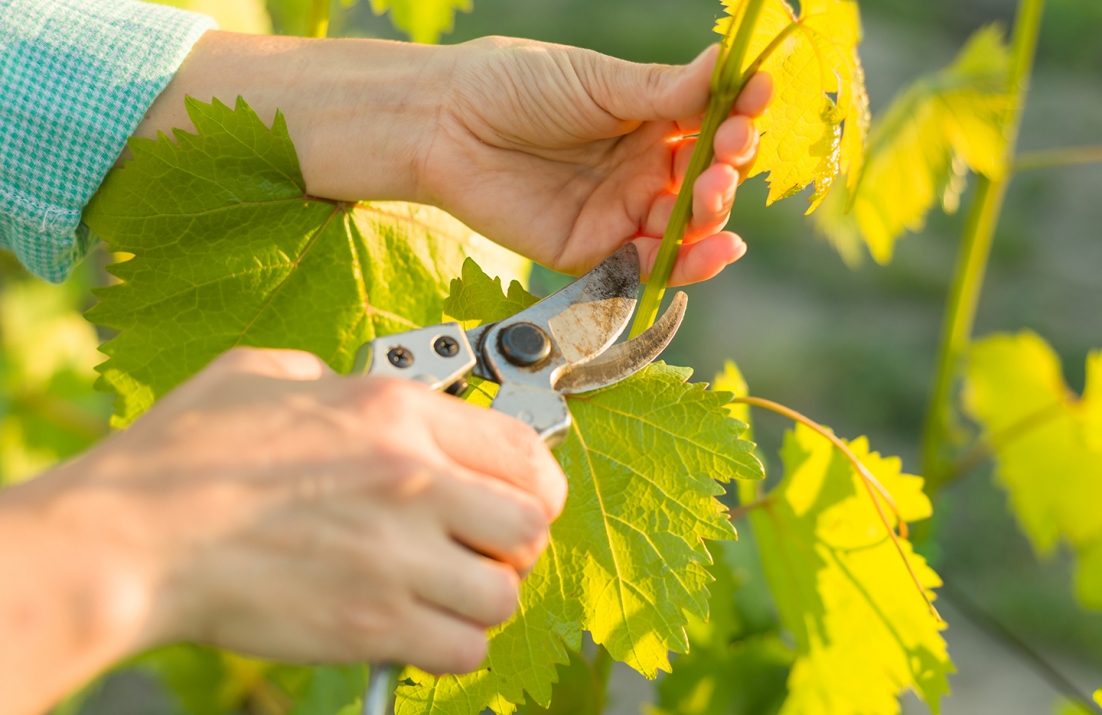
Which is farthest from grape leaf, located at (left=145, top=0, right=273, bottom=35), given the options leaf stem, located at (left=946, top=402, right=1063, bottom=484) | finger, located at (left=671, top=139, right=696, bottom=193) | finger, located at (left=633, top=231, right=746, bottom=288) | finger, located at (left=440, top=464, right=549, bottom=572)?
leaf stem, located at (left=946, top=402, right=1063, bottom=484)

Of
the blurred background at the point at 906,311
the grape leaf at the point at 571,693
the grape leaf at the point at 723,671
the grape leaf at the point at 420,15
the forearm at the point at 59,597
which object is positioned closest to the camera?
the forearm at the point at 59,597

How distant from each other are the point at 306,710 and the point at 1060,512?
54.1 inches

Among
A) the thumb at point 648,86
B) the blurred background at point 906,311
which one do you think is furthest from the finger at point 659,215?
the blurred background at point 906,311

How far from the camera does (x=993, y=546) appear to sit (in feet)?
9.20

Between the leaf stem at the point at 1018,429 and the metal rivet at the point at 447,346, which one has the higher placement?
the metal rivet at the point at 447,346

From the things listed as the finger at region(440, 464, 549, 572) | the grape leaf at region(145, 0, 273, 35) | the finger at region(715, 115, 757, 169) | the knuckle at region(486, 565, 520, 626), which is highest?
the finger at region(715, 115, 757, 169)

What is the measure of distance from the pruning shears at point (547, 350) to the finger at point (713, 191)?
0.08 m

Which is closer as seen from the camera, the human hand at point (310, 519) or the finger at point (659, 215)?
the human hand at point (310, 519)

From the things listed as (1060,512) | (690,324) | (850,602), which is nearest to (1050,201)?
(690,324)

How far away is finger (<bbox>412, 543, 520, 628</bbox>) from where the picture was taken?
57cm

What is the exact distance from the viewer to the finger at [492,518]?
578mm

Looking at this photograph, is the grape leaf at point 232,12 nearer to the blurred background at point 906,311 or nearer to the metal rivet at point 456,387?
the blurred background at point 906,311

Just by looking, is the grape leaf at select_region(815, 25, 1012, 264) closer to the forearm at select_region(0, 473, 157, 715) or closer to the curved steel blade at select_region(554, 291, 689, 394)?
the curved steel blade at select_region(554, 291, 689, 394)

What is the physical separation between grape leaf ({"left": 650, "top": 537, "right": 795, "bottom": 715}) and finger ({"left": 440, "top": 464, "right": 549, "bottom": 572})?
0.79 meters
